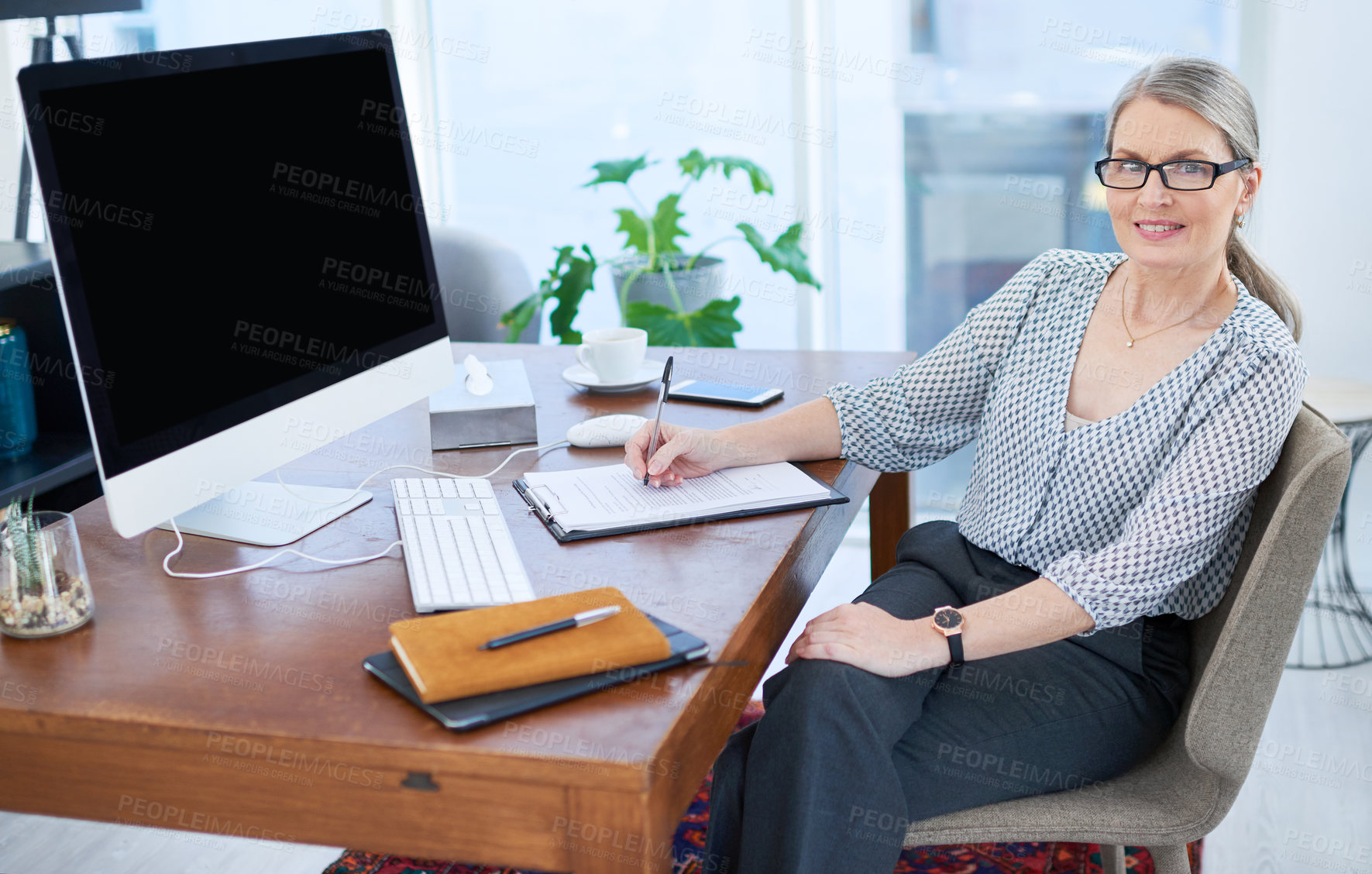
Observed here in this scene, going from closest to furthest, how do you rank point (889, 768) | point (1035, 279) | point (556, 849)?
1. point (556, 849)
2. point (889, 768)
3. point (1035, 279)

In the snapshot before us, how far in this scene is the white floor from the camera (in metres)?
1.87

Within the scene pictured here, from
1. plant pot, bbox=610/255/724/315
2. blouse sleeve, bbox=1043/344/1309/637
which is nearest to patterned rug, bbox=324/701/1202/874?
blouse sleeve, bbox=1043/344/1309/637

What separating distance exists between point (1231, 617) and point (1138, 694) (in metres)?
0.18

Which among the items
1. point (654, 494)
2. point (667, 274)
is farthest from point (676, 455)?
point (667, 274)

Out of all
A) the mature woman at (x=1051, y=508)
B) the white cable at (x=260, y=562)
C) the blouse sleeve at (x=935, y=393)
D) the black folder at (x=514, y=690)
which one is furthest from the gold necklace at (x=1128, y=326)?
the white cable at (x=260, y=562)

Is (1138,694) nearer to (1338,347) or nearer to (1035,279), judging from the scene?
(1035,279)

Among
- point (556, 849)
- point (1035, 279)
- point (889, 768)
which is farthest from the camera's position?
point (1035, 279)

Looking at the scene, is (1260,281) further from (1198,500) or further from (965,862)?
(965,862)

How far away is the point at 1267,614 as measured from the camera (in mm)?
1151

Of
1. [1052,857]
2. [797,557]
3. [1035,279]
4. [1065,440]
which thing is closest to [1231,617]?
[1065,440]

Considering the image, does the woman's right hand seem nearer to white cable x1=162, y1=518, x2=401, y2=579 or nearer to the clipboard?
the clipboard

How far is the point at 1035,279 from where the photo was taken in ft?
5.12

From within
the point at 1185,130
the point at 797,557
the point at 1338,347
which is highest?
the point at 1185,130

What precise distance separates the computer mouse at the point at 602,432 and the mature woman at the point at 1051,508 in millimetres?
111
